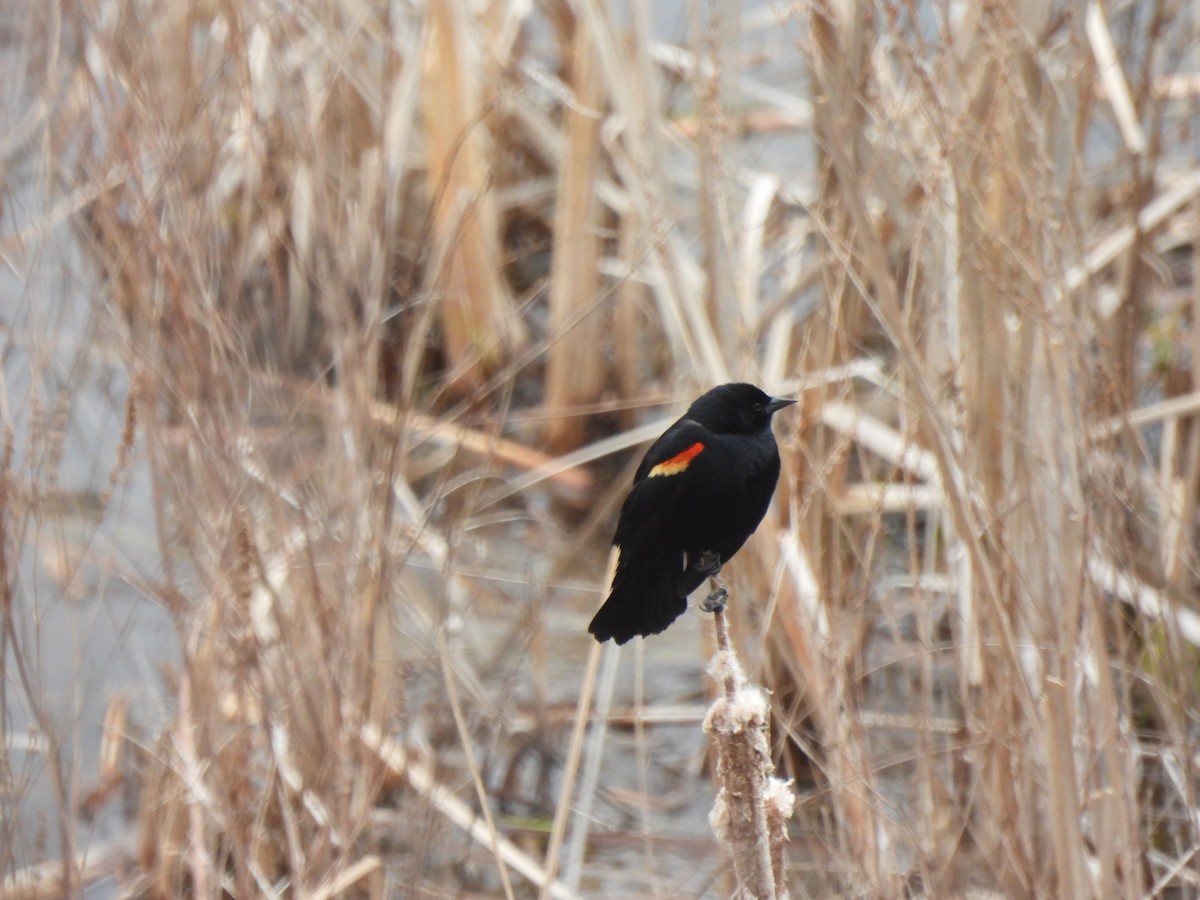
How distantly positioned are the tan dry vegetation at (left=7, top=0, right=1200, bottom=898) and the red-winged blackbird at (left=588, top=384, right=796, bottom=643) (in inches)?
6.9

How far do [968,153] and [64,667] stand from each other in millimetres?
2767

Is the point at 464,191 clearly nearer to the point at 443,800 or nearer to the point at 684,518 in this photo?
the point at 443,800

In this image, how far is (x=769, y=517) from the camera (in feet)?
8.50

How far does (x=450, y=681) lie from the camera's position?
249 cm

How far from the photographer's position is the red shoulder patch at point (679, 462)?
1974mm

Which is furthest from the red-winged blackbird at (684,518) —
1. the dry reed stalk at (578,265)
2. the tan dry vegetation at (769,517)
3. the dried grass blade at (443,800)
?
the dry reed stalk at (578,265)

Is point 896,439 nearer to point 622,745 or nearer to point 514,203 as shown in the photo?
point 622,745

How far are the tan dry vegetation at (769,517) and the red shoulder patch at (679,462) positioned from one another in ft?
0.83

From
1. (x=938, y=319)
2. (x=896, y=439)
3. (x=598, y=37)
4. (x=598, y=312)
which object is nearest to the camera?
(x=938, y=319)

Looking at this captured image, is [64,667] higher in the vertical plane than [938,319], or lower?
lower

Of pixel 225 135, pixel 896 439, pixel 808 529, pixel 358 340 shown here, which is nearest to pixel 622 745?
pixel 896 439

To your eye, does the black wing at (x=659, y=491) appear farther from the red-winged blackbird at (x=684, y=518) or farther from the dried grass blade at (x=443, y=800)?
the dried grass blade at (x=443, y=800)

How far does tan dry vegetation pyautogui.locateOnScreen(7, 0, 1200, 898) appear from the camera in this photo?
2.09 m

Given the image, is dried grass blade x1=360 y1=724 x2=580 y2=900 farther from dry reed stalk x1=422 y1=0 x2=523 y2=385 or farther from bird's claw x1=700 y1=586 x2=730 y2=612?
dry reed stalk x1=422 y1=0 x2=523 y2=385
